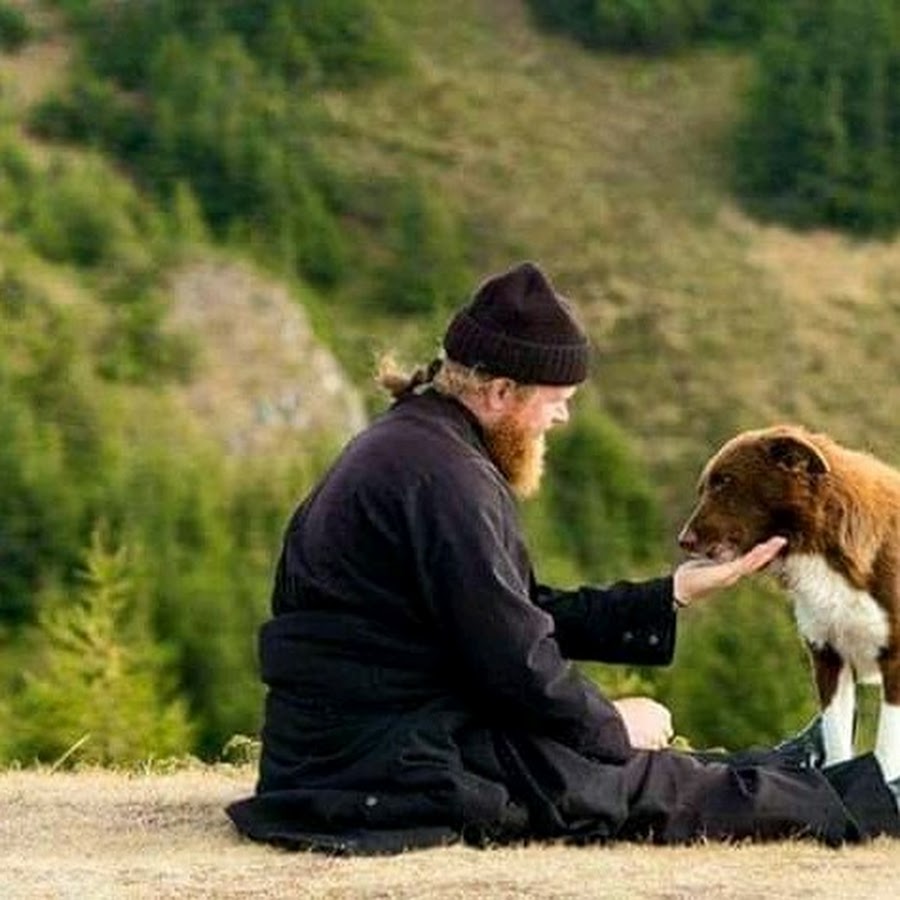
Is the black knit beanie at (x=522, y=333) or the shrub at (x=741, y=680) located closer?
the black knit beanie at (x=522, y=333)

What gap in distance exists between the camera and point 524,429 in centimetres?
995

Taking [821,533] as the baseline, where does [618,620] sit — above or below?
below

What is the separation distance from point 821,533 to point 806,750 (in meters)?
1.00

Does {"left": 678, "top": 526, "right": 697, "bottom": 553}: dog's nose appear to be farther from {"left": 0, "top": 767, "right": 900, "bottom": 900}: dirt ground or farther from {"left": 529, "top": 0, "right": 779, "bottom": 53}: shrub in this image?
{"left": 529, "top": 0, "right": 779, "bottom": 53}: shrub

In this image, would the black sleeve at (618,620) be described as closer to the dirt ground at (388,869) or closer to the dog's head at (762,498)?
the dog's head at (762,498)

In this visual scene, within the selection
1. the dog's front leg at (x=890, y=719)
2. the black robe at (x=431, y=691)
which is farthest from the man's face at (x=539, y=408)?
the dog's front leg at (x=890, y=719)

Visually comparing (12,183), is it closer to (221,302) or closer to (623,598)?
(221,302)

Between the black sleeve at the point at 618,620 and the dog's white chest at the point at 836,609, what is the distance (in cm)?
54

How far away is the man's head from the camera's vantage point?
973 centimetres

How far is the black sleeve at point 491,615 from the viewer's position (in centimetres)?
950

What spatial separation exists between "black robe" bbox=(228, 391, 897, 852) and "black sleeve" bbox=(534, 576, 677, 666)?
0.41 metres

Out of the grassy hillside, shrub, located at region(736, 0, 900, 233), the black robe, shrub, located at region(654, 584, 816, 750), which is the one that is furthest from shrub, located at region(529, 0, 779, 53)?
the black robe

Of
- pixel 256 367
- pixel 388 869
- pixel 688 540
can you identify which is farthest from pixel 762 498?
pixel 256 367

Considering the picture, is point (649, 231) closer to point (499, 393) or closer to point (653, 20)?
point (653, 20)
